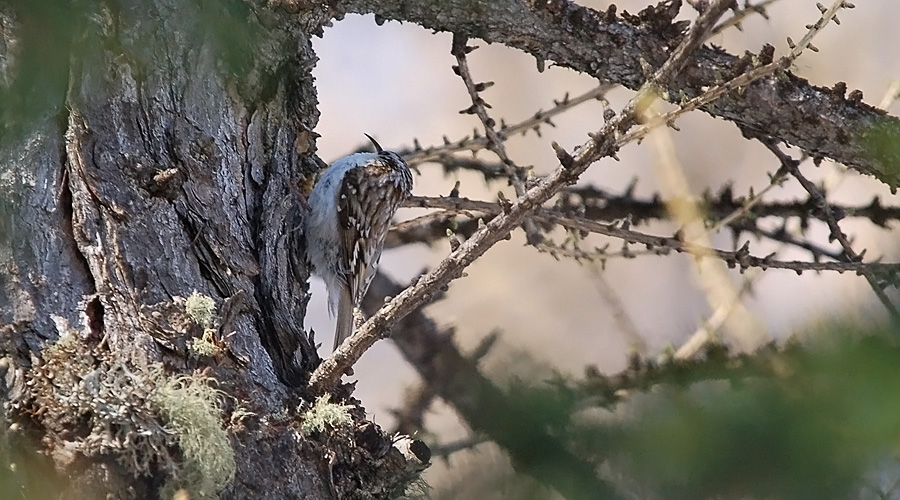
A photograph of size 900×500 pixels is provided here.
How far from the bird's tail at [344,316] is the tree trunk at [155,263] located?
1.12 m

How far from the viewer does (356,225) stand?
3564 millimetres

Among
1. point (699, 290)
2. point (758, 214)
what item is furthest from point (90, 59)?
point (699, 290)

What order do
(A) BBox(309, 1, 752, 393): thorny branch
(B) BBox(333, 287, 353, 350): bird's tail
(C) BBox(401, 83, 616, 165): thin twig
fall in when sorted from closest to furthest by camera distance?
(A) BBox(309, 1, 752, 393): thorny branch, (C) BBox(401, 83, 616, 165): thin twig, (B) BBox(333, 287, 353, 350): bird's tail

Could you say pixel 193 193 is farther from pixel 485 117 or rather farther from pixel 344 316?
pixel 344 316

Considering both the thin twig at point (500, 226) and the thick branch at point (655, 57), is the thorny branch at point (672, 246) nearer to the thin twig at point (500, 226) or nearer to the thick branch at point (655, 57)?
the thick branch at point (655, 57)

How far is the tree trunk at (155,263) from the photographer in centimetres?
147

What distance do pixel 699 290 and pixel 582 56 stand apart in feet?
4.61

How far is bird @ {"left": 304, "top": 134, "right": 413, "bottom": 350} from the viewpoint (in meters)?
3.41

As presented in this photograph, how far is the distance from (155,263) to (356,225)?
6.00 ft

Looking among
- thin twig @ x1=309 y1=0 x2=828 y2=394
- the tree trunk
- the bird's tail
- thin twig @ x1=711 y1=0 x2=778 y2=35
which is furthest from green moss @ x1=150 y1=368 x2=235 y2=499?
the bird's tail

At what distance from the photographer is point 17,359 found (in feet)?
4.96

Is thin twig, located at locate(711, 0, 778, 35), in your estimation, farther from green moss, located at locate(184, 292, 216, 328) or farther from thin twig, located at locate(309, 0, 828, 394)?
green moss, located at locate(184, 292, 216, 328)

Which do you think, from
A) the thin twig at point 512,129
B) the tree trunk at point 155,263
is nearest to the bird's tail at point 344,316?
the thin twig at point 512,129

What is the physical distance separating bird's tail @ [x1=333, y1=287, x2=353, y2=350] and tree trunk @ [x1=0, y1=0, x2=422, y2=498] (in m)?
1.12
